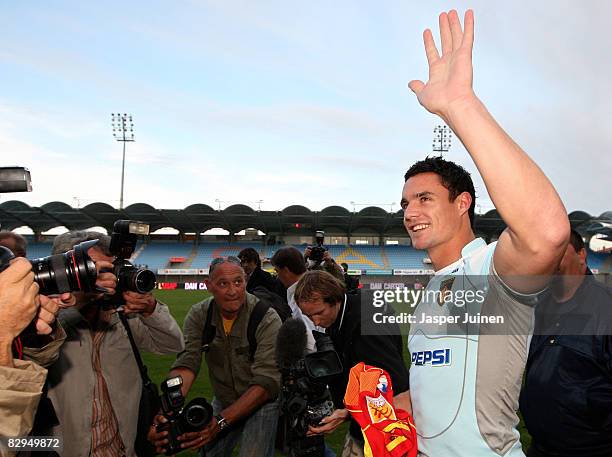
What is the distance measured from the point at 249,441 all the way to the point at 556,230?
9.76 feet

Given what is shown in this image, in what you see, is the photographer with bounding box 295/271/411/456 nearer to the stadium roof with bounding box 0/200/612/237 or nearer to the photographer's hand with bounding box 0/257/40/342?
the photographer's hand with bounding box 0/257/40/342

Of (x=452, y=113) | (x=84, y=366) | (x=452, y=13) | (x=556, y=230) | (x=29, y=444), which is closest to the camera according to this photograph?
(x=556, y=230)

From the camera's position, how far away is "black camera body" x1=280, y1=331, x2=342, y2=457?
2.47 meters

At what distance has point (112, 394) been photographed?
2619 mm

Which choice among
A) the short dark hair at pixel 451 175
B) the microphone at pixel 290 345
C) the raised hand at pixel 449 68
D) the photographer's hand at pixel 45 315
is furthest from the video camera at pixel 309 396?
the raised hand at pixel 449 68

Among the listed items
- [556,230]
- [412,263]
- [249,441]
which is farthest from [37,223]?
[556,230]

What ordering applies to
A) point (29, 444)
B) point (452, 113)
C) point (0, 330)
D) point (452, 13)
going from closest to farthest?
1. point (452, 113)
2. point (452, 13)
3. point (0, 330)
4. point (29, 444)

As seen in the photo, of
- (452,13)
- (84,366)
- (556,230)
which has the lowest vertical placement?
(84,366)

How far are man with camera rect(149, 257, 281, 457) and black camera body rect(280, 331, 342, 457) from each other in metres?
0.83

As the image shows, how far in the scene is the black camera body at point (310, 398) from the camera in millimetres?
2473

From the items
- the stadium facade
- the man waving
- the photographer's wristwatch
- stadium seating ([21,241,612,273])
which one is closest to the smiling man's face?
the man waving

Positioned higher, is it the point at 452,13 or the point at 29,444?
the point at 452,13

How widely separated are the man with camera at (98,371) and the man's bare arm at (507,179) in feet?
6.26

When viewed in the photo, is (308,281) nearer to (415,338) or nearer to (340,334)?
(340,334)
